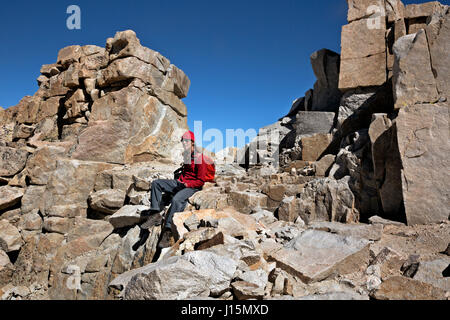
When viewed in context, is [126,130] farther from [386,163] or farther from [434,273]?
[434,273]

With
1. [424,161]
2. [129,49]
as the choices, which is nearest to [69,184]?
[129,49]

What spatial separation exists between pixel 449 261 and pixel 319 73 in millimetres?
6879

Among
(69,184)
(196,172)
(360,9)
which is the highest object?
(360,9)

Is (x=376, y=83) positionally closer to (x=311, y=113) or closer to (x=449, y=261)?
(x=311, y=113)

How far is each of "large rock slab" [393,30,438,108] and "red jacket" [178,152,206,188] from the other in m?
3.76

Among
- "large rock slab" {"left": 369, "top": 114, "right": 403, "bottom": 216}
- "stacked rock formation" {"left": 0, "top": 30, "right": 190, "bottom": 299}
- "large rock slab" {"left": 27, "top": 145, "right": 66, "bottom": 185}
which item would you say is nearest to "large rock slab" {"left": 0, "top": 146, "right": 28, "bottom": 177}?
"stacked rock formation" {"left": 0, "top": 30, "right": 190, "bottom": 299}

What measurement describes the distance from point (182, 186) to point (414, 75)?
186 inches

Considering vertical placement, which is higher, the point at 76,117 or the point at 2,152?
the point at 76,117

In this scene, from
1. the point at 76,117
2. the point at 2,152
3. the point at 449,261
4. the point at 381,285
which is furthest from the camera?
the point at 76,117

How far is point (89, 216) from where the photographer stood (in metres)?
7.22

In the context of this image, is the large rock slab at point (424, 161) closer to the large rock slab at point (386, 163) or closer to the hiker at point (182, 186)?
the large rock slab at point (386, 163)

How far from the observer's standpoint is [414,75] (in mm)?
4281
